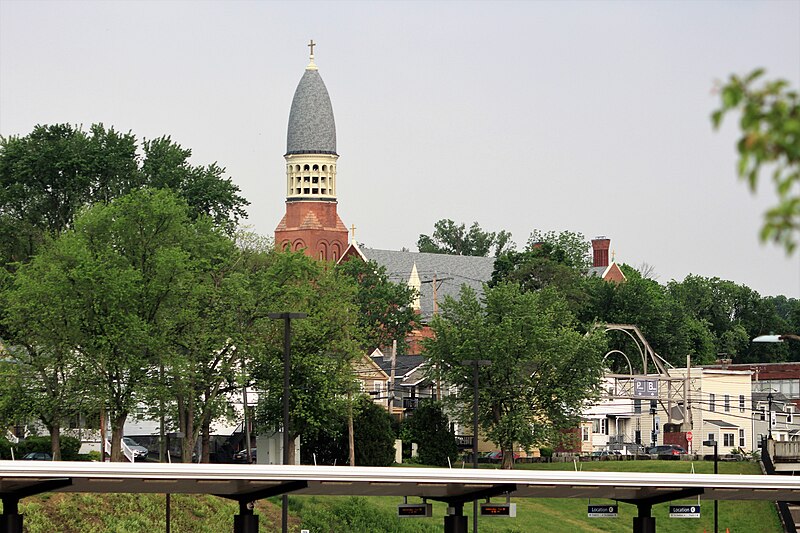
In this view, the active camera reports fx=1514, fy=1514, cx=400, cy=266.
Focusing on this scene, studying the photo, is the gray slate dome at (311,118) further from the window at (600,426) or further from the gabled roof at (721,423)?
the gabled roof at (721,423)

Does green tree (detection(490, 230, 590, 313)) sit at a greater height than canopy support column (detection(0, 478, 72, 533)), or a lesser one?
greater

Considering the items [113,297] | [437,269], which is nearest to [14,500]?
[113,297]

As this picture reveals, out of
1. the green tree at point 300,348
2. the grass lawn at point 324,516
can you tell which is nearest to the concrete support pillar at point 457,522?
the grass lawn at point 324,516

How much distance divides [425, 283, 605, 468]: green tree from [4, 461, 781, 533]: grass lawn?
10411 millimetres

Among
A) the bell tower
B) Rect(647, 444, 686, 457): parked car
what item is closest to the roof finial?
the bell tower

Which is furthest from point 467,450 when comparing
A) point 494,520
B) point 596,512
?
point 596,512

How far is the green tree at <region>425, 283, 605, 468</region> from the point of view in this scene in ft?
288

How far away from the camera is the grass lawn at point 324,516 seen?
53469mm

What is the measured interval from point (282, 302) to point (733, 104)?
7245 cm

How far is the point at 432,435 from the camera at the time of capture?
9306 cm

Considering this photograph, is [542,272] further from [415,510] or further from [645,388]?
[415,510]

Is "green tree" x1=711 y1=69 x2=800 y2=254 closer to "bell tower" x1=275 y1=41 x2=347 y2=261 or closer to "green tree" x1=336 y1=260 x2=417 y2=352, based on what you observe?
"green tree" x1=336 y1=260 x2=417 y2=352

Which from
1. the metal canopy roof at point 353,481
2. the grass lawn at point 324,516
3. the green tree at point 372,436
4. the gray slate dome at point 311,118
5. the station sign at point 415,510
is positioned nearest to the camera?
the metal canopy roof at point 353,481

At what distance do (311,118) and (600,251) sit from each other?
48910 millimetres
